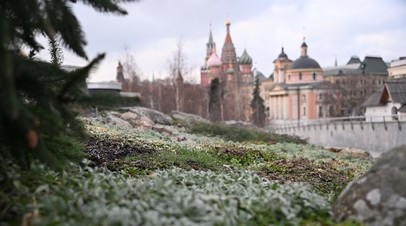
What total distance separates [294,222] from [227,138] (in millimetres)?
19589

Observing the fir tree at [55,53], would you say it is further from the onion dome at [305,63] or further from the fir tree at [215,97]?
the onion dome at [305,63]

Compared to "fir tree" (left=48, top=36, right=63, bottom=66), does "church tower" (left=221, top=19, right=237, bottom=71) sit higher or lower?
higher

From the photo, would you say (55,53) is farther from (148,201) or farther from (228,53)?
(228,53)

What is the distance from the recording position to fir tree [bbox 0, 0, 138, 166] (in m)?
3.55

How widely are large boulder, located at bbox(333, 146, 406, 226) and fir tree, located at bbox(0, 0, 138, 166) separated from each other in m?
2.47

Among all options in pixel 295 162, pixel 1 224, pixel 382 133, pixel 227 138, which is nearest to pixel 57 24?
pixel 1 224

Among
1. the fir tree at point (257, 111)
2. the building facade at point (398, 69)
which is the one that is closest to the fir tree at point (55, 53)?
the fir tree at point (257, 111)

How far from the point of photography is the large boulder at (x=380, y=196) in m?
4.02

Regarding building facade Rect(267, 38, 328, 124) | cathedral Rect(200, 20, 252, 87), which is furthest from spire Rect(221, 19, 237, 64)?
building facade Rect(267, 38, 328, 124)

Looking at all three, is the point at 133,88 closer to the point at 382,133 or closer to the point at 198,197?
the point at 382,133

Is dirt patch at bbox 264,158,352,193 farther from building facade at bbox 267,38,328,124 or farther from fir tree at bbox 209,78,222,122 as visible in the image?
building facade at bbox 267,38,328,124

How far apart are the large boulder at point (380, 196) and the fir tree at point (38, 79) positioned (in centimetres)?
247

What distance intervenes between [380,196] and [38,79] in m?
3.13

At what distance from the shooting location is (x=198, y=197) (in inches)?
172
